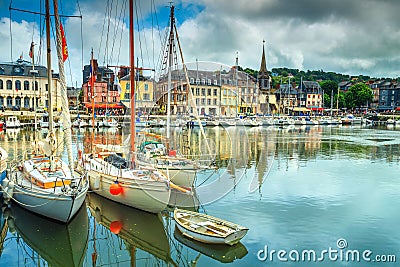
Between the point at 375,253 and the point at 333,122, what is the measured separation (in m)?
95.4

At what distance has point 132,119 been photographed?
65.1 ft

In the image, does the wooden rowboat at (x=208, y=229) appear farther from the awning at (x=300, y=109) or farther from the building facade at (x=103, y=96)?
the awning at (x=300, y=109)

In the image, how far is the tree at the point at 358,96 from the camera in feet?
452

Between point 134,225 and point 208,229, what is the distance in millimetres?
3714

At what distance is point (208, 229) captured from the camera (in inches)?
556

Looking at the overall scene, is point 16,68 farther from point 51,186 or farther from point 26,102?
point 51,186

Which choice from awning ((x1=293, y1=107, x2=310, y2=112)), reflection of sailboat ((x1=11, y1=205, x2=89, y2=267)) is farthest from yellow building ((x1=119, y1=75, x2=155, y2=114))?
awning ((x1=293, y1=107, x2=310, y2=112))

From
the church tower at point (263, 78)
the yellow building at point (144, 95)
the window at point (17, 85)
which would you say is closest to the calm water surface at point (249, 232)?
the yellow building at point (144, 95)

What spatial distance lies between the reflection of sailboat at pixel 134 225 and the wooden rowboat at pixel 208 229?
37.9 inches

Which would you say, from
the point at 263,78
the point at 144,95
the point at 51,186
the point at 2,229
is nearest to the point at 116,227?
the point at 51,186

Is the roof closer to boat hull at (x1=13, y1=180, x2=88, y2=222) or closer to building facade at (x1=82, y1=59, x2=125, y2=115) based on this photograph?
building facade at (x1=82, y1=59, x2=125, y2=115)

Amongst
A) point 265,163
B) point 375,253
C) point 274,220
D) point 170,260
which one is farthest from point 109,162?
point 265,163

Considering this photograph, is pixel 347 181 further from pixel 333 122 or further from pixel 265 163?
pixel 333 122

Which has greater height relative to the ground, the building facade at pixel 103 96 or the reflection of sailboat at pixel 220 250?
the building facade at pixel 103 96
